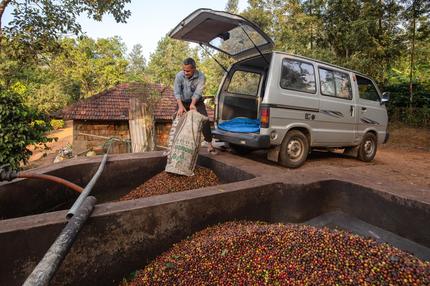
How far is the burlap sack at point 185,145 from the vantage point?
3.78 metres

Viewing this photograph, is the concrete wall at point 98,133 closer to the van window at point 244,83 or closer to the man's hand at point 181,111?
the van window at point 244,83

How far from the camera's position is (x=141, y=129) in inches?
387

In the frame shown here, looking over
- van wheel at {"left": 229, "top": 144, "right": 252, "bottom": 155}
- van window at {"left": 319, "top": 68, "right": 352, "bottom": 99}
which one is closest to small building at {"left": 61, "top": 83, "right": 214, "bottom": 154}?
van wheel at {"left": 229, "top": 144, "right": 252, "bottom": 155}

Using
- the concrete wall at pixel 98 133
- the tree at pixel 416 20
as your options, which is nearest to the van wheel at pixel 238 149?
the concrete wall at pixel 98 133

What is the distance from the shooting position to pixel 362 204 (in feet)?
9.24

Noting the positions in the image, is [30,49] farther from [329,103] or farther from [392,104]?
[392,104]

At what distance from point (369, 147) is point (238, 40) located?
157 inches

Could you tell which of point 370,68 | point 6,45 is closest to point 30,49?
point 6,45

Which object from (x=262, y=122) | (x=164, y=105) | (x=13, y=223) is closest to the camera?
(x=13, y=223)

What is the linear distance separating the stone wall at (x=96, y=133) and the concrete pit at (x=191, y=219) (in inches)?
401

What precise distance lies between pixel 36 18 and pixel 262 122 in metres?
6.97

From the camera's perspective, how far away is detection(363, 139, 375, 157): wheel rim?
6174mm

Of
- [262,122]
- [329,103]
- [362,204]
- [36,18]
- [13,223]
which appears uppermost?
[36,18]

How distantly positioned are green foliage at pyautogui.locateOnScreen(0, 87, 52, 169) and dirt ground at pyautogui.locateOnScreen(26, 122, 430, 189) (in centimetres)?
342
